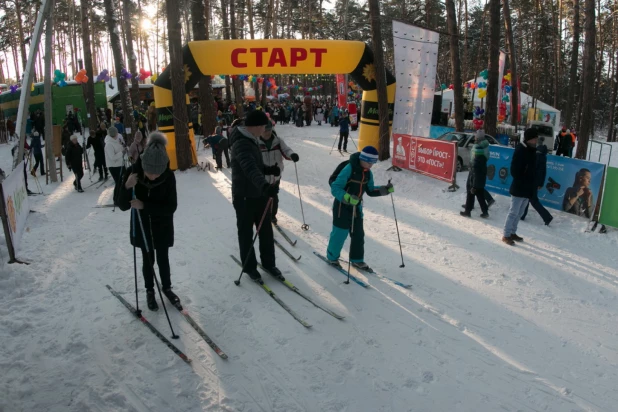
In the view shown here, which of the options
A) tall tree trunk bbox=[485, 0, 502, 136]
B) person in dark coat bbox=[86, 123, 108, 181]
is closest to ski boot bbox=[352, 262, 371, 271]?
person in dark coat bbox=[86, 123, 108, 181]

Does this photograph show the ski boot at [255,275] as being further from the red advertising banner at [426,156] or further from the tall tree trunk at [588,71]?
the tall tree trunk at [588,71]

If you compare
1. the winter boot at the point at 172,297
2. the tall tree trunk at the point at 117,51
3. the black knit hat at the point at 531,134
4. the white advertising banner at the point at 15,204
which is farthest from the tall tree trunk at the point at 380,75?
the winter boot at the point at 172,297

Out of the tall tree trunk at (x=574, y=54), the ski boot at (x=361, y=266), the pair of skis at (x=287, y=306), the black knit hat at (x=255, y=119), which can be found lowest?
the pair of skis at (x=287, y=306)

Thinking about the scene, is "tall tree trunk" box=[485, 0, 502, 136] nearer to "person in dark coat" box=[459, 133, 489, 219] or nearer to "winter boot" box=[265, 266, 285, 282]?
"person in dark coat" box=[459, 133, 489, 219]

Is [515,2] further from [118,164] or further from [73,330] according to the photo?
[73,330]

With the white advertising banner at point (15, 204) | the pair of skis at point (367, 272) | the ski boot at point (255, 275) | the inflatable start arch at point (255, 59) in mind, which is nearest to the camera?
the ski boot at point (255, 275)

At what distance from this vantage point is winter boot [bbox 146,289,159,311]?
4805 mm

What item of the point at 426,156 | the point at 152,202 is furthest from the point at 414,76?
the point at 152,202

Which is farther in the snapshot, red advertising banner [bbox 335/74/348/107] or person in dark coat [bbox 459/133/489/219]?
red advertising banner [bbox 335/74/348/107]

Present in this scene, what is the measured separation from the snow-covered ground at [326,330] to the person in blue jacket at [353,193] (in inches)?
17.5

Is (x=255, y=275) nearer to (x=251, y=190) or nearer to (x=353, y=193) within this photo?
(x=251, y=190)

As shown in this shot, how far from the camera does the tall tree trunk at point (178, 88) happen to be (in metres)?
12.8

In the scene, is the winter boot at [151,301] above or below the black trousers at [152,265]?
below

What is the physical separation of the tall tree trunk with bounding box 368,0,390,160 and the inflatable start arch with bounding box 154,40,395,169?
14.7 inches
